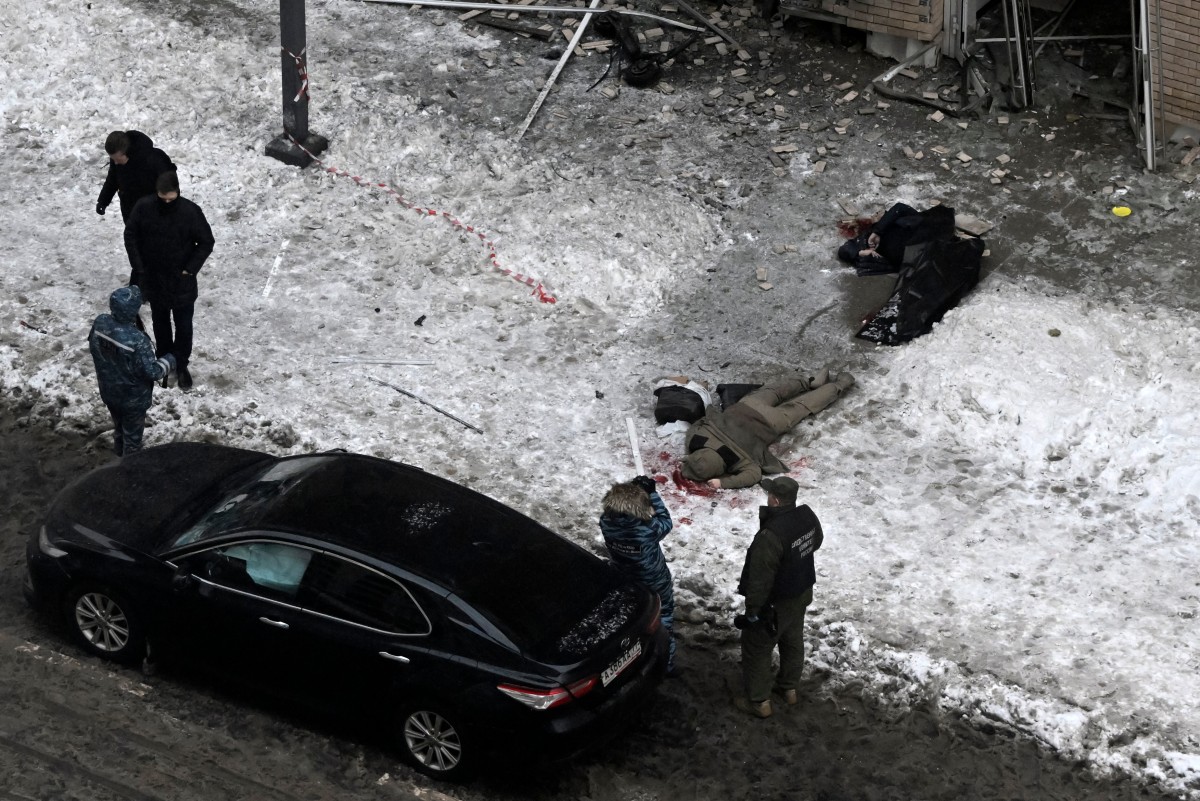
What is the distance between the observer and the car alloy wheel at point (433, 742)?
838 centimetres

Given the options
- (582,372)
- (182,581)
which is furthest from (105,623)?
(582,372)

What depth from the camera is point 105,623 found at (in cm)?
932

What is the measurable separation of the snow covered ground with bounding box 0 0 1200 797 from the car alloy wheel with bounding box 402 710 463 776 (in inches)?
92.5

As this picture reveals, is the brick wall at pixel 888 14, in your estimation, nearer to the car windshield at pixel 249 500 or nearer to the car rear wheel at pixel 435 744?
the car windshield at pixel 249 500

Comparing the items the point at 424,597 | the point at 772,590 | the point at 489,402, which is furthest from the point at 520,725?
the point at 489,402

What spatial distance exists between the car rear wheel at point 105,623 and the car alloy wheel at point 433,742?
80.2 inches

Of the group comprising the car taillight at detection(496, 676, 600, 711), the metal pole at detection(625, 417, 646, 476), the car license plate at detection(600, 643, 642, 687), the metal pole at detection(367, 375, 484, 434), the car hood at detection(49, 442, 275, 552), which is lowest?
the metal pole at detection(625, 417, 646, 476)

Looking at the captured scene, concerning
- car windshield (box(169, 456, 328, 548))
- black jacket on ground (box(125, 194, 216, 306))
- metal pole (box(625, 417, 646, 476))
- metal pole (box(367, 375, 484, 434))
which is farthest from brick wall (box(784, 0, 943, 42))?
car windshield (box(169, 456, 328, 548))

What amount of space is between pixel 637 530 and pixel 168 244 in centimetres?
526

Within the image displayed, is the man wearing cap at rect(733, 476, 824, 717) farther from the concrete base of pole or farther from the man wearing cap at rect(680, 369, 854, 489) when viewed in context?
the concrete base of pole

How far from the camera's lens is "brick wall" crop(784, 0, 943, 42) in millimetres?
16250

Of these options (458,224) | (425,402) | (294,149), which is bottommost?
(425,402)

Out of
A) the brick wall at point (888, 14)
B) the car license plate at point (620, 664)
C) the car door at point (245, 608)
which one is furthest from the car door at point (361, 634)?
the brick wall at point (888, 14)

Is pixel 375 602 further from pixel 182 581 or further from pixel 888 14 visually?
pixel 888 14
